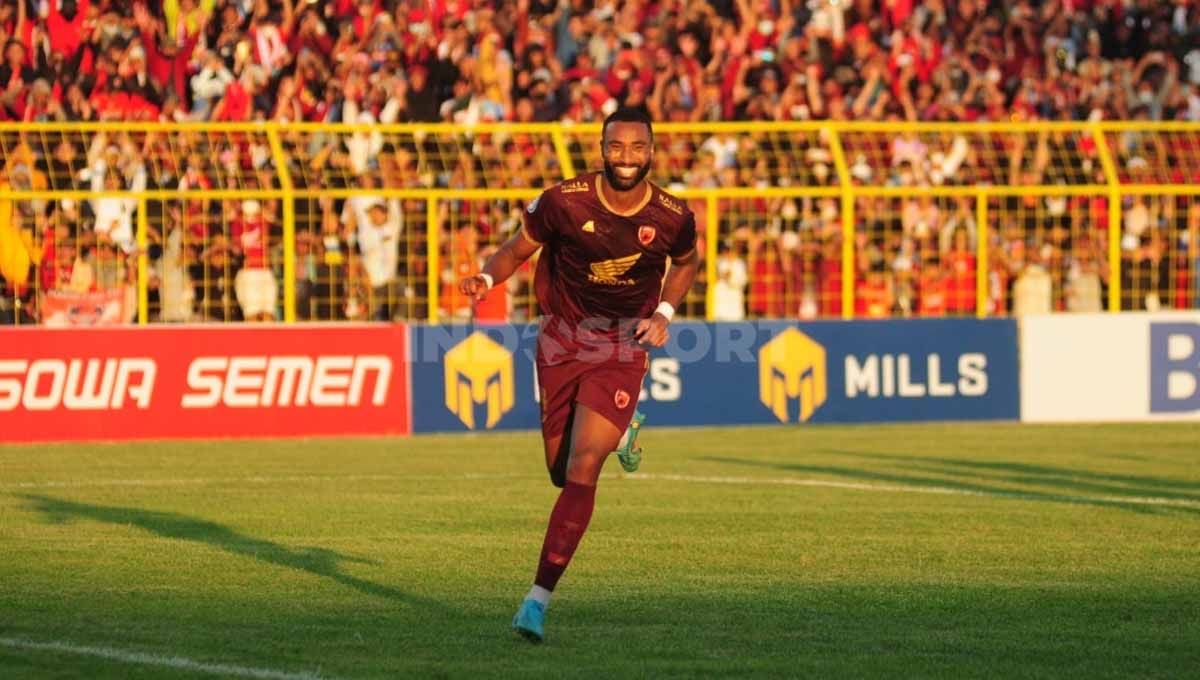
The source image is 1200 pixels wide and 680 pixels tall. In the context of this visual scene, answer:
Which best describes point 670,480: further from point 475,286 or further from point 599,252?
point 475,286

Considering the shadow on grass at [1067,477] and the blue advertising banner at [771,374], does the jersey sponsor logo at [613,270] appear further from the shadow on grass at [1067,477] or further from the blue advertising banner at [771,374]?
the blue advertising banner at [771,374]

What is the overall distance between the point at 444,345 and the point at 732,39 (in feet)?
22.2

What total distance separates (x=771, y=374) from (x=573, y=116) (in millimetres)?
4053

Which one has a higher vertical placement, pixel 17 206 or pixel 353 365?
pixel 17 206

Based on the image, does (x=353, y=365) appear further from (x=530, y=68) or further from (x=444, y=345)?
(x=530, y=68)

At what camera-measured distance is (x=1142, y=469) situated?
16.0m

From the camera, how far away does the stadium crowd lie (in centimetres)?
1928

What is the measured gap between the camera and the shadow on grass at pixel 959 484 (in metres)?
13.4

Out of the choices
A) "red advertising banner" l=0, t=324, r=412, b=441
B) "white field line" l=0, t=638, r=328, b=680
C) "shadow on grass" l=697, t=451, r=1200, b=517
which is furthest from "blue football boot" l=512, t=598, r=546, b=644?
"red advertising banner" l=0, t=324, r=412, b=441

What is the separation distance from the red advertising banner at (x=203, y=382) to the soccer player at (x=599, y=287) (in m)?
10.3

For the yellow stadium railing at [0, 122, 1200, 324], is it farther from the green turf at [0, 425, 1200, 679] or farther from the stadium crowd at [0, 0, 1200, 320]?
the green turf at [0, 425, 1200, 679]

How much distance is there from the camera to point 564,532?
8.37 metres

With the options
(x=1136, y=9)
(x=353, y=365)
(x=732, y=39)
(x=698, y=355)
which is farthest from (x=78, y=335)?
(x=1136, y=9)

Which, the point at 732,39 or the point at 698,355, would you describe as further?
the point at 732,39
